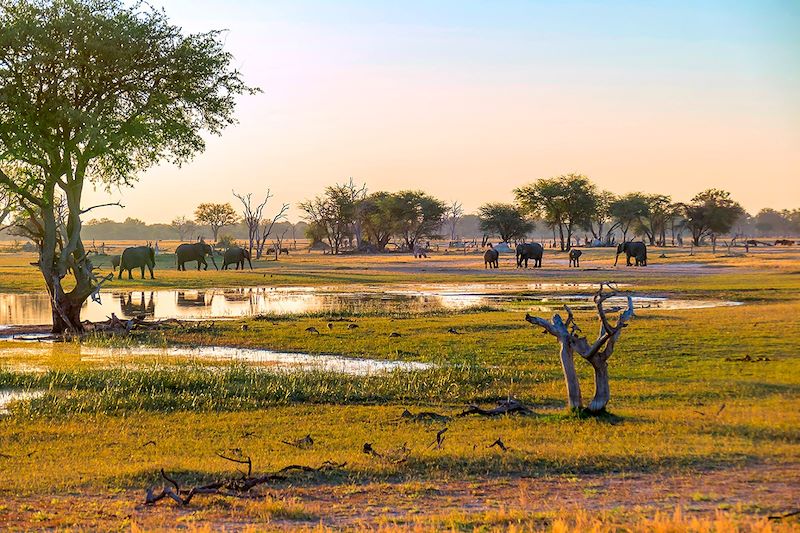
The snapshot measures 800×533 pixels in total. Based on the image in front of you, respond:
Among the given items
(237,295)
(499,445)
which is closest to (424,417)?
(499,445)

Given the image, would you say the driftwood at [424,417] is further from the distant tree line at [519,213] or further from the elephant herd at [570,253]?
the distant tree line at [519,213]

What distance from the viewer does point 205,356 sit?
22469 millimetres

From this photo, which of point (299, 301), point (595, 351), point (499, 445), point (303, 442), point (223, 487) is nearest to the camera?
point (223, 487)

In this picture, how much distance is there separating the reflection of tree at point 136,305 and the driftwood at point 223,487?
2430 centimetres

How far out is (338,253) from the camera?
352ft

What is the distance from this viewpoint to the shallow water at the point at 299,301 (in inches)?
1375

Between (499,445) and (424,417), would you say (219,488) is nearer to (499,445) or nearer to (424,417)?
(499,445)

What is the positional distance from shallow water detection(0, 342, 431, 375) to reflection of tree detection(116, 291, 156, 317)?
10178mm

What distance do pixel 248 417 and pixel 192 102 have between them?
62.2ft

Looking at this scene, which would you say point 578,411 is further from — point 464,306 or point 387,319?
point 464,306

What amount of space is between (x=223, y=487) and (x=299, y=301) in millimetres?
29948

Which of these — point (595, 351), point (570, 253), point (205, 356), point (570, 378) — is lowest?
point (205, 356)

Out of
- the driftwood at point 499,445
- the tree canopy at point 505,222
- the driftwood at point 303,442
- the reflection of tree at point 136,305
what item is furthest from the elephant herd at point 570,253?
the driftwood at point 499,445

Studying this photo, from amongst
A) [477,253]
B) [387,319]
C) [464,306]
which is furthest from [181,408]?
[477,253]
